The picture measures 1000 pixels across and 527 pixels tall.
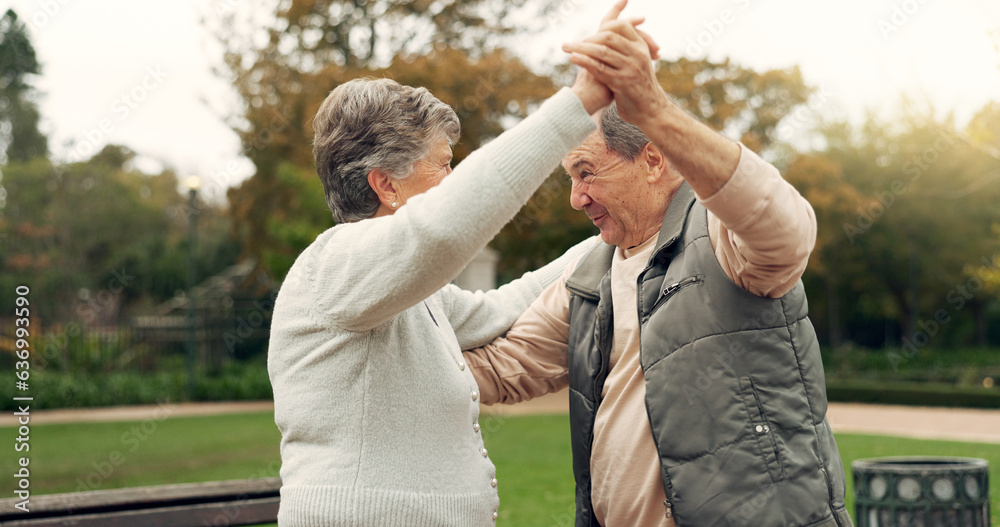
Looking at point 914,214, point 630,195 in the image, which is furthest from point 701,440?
point 914,214

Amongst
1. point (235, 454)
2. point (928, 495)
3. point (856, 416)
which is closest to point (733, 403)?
point (928, 495)

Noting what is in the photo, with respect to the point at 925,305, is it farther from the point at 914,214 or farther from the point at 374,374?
the point at 374,374

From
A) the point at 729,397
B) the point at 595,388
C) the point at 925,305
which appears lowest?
the point at 925,305

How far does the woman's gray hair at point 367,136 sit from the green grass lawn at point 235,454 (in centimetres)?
465

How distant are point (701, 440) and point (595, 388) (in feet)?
1.21

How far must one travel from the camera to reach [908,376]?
813 inches

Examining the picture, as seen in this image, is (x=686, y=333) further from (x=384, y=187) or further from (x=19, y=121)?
(x=19, y=121)

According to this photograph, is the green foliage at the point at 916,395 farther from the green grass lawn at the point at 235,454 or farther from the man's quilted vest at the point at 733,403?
the man's quilted vest at the point at 733,403

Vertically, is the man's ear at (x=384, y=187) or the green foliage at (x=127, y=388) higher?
the man's ear at (x=384, y=187)

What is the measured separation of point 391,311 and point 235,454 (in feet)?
29.4

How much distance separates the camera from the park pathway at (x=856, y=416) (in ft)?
40.4

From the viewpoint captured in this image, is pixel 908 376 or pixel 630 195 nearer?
pixel 630 195

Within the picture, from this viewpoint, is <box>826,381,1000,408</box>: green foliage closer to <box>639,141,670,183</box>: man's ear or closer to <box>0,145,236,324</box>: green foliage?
<box>639,141,670,183</box>: man's ear

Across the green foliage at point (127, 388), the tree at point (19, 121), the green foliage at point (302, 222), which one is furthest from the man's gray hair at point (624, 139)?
the tree at point (19, 121)
